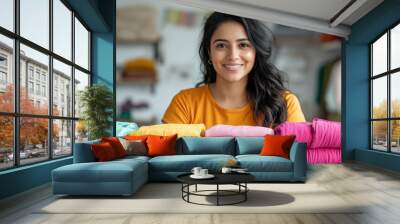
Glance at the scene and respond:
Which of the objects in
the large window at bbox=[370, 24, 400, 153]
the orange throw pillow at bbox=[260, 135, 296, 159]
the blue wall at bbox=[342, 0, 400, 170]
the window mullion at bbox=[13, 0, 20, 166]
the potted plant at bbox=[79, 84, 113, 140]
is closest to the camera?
the window mullion at bbox=[13, 0, 20, 166]

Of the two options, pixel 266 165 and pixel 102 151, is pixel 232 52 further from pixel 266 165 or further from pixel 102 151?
pixel 102 151

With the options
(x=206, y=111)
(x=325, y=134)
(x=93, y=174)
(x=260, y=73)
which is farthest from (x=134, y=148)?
(x=325, y=134)

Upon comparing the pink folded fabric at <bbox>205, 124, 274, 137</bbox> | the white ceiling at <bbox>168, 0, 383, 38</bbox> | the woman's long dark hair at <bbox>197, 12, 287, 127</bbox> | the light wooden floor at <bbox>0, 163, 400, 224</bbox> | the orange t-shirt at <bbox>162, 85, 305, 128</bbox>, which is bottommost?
the light wooden floor at <bbox>0, 163, 400, 224</bbox>

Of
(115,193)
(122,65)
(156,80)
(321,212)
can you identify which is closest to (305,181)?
(321,212)

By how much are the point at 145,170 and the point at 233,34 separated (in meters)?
4.36

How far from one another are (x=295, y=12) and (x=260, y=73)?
1.52 meters

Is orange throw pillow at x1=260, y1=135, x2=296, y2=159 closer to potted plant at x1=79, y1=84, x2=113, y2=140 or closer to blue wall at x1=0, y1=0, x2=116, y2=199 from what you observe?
blue wall at x1=0, y1=0, x2=116, y2=199

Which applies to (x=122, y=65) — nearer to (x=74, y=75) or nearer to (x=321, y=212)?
(x=74, y=75)

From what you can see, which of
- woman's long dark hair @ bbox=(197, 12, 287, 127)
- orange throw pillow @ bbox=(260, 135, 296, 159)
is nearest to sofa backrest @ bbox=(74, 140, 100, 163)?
orange throw pillow @ bbox=(260, 135, 296, 159)

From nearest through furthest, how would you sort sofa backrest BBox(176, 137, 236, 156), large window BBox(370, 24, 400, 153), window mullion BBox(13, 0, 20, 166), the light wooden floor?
the light wooden floor
window mullion BBox(13, 0, 20, 166)
sofa backrest BBox(176, 137, 236, 156)
large window BBox(370, 24, 400, 153)

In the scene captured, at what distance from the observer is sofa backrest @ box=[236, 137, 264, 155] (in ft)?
22.1

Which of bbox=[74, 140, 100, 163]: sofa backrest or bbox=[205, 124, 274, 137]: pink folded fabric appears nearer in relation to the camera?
bbox=[74, 140, 100, 163]: sofa backrest

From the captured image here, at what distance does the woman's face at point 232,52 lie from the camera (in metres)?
8.93

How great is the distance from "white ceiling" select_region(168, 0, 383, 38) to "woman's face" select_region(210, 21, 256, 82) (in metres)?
0.52
